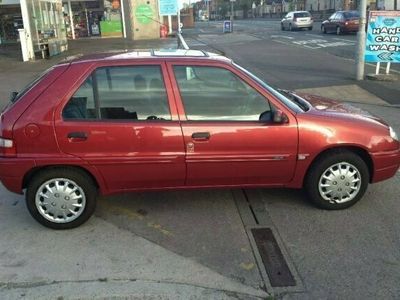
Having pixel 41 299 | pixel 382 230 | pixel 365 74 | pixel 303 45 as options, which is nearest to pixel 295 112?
pixel 382 230

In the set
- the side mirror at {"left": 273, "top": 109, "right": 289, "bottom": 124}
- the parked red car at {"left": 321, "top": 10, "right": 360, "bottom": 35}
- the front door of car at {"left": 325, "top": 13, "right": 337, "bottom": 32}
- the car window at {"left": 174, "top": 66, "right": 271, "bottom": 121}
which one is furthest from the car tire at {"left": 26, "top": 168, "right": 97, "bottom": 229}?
the front door of car at {"left": 325, "top": 13, "right": 337, "bottom": 32}

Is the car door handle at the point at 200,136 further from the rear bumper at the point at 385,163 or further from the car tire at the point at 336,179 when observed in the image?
the rear bumper at the point at 385,163

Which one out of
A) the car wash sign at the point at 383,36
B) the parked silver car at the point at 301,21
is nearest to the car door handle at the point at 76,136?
the car wash sign at the point at 383,36

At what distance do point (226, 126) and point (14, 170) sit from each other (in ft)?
6.42

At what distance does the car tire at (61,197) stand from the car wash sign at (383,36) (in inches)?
393

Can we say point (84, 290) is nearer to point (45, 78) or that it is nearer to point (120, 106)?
point (120, 106)

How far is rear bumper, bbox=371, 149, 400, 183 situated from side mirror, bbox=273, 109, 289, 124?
994mm

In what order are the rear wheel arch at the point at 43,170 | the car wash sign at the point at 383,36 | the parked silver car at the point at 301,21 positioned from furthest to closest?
the parked silver car at the point at 301,21 < the car wash sign at the point at 383,36 < the rear wheel arch at the point at 43,170

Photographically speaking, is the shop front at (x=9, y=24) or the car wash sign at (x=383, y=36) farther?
the shop front at (x=9, y=24)

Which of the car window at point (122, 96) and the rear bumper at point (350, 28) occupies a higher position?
the car window at point (122, 96)

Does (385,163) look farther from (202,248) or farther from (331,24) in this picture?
(331,24)

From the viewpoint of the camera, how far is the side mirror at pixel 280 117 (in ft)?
14.1

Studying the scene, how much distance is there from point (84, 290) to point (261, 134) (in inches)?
80.9

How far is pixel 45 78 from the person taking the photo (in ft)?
14.0
